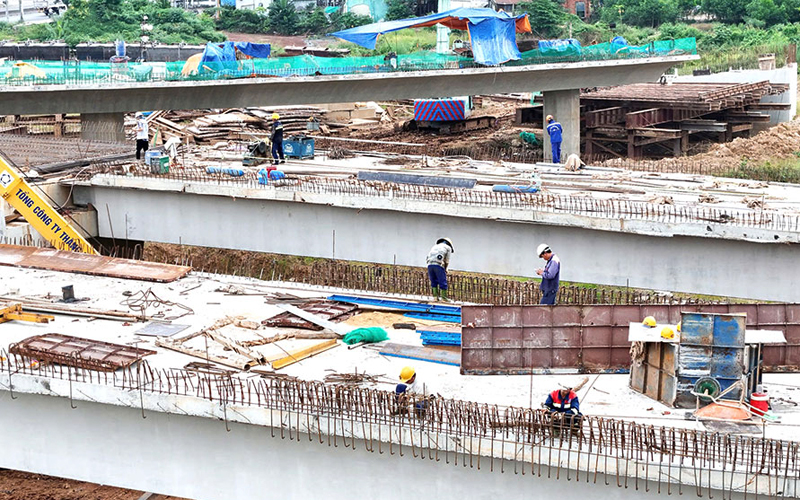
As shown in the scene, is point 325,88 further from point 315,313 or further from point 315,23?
point 315,23

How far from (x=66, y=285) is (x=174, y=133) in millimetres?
19324

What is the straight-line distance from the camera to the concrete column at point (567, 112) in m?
35.8

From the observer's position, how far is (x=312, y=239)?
24.2 m

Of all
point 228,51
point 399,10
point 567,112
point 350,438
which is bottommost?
point 350,438

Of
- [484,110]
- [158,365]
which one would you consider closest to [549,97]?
[484,110]

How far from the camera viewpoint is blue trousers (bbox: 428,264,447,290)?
1698cm

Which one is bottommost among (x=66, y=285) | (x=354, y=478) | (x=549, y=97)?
(x=354, y=478)

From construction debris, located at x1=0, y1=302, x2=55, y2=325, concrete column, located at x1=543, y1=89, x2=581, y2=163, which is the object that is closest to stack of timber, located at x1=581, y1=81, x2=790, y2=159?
concrete column, located at x1=543, y1=89, x2=581, y2=163

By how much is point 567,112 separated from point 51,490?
77.5ft

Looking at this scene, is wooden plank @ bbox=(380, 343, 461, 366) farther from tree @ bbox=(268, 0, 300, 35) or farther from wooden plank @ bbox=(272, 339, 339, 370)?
tree @ bbox=(268, 0, 300, 35)

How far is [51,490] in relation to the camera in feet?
54.6

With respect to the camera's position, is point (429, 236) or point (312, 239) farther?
point (312, 239)

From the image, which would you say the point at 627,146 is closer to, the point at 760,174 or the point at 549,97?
the point at 549,97

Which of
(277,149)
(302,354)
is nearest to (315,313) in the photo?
(302,354)
